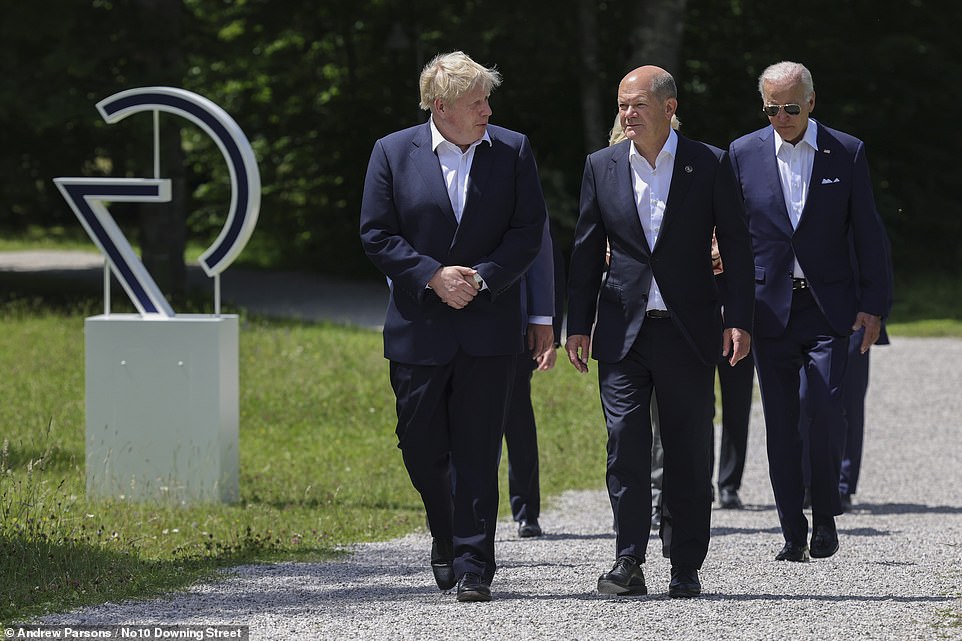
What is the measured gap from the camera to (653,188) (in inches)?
235

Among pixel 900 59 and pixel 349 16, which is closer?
pixel 900 59

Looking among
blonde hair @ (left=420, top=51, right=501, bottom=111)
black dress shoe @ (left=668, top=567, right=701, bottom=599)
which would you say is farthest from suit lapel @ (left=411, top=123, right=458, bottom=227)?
black dress shoe @ (left=668, top=567, right=701, bottom=599)

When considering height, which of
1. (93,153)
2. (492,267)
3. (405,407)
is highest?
(93,153)

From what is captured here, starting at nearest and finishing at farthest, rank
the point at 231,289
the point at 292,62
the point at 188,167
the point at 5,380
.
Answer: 1. the point at 5,380
2. the point at 231,289
3. the point at 292,62
4. the point at 188,167

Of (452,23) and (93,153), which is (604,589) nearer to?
(452,23)

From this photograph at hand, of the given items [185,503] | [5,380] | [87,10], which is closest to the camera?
[185,503]

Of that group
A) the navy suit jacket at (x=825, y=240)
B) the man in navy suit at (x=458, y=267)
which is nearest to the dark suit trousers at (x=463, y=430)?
the man in navy suit at (x=458, y=267)

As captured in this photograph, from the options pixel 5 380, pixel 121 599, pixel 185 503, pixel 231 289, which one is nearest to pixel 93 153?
pixel 231 289

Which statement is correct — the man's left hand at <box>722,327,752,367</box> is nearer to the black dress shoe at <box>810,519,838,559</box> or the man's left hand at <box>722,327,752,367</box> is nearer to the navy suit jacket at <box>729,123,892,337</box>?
the navy suit jacket at <box>729,123,892,337</box>

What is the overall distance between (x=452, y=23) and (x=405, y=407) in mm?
18323

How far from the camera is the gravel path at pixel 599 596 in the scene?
522cm

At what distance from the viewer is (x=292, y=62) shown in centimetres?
2781

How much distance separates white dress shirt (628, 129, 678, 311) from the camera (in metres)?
5.91

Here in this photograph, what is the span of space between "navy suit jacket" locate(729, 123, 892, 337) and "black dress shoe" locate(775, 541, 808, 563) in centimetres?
93
